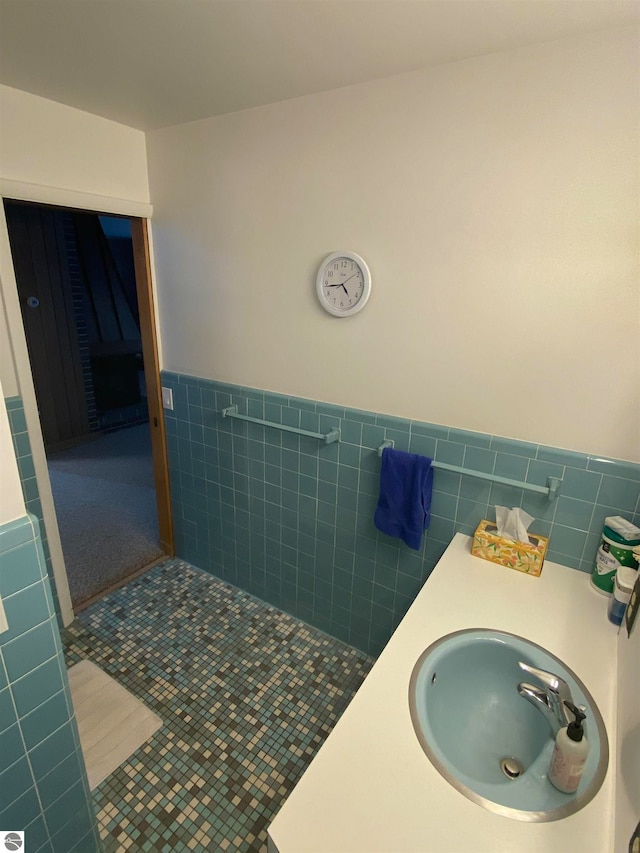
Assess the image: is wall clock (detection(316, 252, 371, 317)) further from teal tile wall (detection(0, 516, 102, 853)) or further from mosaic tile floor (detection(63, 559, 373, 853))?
mosaic tile floor (detection(63, 559, 373, 853))

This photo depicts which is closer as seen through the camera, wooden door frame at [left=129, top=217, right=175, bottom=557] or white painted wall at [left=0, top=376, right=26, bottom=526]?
white painted wall at [left=0, top=376, right=26, bottom=526]

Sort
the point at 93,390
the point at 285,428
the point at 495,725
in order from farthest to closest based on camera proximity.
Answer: the point at 93,390, the point at 285,428, the point at 495,725

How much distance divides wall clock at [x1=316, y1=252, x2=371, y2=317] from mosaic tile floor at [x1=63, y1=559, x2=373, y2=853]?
163 cm

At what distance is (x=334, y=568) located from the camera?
2139mm

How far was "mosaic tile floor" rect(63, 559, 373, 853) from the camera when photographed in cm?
150

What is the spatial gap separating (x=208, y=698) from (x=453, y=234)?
2101mm

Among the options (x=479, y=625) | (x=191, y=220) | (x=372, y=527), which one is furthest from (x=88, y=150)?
(x=479, y=625)

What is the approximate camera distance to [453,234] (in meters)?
1.49

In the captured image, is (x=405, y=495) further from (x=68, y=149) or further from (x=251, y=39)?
(x=68, y=149)

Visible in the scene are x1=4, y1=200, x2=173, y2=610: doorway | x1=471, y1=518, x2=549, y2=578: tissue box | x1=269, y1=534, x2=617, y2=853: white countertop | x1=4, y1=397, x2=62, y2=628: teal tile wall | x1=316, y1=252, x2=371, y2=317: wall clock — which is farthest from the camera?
x1=4, y1=200, x2=173, y2=610: doorway

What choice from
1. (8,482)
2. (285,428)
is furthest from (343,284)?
(8,482)

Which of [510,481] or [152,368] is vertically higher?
[152,368]

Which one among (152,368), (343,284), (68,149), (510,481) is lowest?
(510,481)

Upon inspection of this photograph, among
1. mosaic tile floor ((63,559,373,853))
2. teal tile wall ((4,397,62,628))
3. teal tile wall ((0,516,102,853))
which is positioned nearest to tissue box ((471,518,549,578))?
mosaic tile floor ((63,559,373,853))
